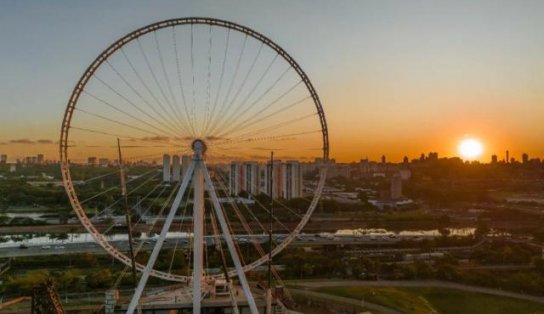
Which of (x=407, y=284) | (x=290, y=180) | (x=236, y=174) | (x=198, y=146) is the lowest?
(x=407, y=284)

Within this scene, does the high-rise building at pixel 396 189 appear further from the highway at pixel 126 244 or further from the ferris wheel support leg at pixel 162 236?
the ferris wheel support leg at pixel 162 236

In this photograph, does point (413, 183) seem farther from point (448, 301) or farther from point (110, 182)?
point (448, 301)

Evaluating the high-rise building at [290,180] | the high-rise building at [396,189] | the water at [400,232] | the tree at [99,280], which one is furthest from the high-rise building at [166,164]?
the high-rise building at [396,189]

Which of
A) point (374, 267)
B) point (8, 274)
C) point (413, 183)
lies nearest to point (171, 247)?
point (8, 274)

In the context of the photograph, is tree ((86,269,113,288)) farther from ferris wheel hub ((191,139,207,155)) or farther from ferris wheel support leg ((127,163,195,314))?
ferris wheel hub ((191,139,207,155))

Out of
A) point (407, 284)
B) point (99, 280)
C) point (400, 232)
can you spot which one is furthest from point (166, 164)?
point (400, 232)

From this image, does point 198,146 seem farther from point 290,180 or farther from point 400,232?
point 290,180
